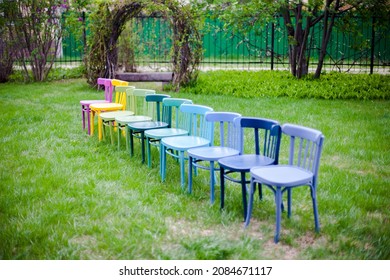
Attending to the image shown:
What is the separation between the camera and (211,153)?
436cm

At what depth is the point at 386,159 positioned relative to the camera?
224 inches

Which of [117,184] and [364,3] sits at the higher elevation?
[364,3]

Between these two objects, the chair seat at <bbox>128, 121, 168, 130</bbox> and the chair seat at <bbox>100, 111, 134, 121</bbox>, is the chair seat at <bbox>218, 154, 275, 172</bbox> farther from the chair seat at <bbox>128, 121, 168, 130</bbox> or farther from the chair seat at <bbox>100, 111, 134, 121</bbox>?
the chair seat at <bbox>100, 111, 134, 121</bbox>

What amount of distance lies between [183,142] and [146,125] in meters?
1.03

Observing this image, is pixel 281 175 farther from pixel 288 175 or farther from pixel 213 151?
pixel 213 151

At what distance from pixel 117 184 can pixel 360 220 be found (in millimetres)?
2370

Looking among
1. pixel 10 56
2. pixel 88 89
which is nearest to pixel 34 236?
pixel 88 89

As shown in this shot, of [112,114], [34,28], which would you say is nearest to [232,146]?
[112,114]

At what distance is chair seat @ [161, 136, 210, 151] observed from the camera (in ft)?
15.1

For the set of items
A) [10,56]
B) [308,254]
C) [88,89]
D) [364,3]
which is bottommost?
[308,254]

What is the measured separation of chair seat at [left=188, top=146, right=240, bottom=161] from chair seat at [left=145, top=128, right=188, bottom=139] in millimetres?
721

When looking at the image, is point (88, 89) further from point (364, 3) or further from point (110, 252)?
point (110, 252)

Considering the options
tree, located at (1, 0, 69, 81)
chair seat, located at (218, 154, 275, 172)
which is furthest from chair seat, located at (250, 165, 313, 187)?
tree, located at (1, 0, 69, 81)

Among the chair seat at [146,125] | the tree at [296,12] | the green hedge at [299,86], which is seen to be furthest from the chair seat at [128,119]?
the tree at [296,12]
